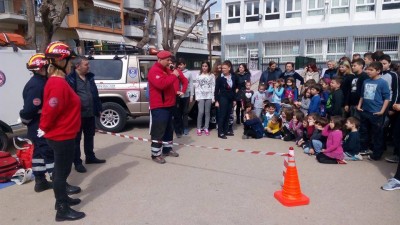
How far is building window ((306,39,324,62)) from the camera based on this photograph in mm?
27734

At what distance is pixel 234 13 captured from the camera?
32.3 m

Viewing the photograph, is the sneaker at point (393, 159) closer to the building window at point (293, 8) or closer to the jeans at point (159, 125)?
the jeans at point (159, 125)

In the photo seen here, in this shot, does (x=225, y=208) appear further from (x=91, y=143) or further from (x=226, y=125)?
(x=226, y=125)

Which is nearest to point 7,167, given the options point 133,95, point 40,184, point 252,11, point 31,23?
point 40,184

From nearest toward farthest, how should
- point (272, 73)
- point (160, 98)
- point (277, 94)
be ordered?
point (160, 98) → point (277, 94) → point (272, 73)

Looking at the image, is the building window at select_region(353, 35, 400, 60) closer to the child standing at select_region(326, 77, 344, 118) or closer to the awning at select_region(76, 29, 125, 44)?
the child standing at select_region(326, 77, 344, 118)

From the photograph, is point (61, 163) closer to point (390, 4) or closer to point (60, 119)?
point (60, 119)

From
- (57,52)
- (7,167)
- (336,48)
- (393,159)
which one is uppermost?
(336,48)

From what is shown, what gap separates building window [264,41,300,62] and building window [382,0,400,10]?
704 centimetres

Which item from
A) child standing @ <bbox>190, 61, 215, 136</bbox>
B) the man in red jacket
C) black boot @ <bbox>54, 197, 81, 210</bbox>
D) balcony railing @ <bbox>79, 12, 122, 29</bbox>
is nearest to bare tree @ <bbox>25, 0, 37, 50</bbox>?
Answer: child standing @ <bbox>190, 61, 215, 136</bbox>

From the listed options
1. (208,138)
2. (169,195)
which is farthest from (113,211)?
(208,138)

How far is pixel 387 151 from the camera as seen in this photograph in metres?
6.66

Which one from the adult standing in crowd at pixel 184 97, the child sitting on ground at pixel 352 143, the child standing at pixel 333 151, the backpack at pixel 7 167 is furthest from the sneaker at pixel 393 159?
the backpack at pixel 7 167

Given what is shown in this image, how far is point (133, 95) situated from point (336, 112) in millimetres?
4885
